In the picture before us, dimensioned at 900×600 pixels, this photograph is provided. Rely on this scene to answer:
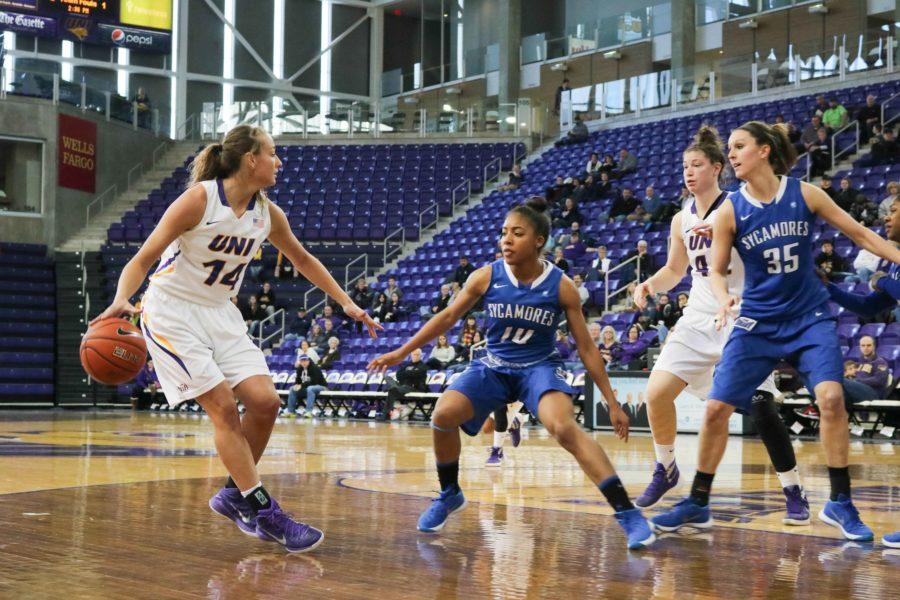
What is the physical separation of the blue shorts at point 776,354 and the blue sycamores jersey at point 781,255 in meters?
0.05

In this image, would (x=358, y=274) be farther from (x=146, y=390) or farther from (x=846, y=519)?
(x=846, y=519)

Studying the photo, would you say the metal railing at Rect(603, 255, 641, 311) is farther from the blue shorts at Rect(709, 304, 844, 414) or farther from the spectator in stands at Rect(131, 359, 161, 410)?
the blue shorts at Rect(709, 304, 844, 414)

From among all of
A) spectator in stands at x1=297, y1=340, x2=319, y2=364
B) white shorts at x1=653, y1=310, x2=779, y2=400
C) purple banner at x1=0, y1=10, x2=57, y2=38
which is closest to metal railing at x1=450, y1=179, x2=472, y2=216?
spectator in stands at x1=297, y1=340, x2=319, y2=364

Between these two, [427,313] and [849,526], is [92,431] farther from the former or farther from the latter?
[849,526]

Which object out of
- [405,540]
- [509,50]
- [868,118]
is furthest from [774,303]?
[509,50]

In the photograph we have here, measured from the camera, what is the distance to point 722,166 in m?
5.77

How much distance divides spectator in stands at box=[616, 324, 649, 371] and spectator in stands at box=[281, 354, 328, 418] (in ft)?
18.9

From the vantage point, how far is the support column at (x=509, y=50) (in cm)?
3155

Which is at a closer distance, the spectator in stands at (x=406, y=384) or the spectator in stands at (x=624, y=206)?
the spectator in stands at (x=406, y=384)

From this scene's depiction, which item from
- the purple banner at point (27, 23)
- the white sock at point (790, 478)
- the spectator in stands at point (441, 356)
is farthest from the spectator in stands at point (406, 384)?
the purple banner at point (27, 23)

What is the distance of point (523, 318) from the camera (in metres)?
4.79

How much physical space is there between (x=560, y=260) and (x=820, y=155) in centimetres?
521

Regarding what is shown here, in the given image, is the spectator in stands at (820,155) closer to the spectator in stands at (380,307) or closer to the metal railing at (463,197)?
the spectator in stands at (380,307)

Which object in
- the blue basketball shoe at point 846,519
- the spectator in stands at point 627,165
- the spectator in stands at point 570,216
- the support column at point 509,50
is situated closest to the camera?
the blue basketball shoe at point 846,519
